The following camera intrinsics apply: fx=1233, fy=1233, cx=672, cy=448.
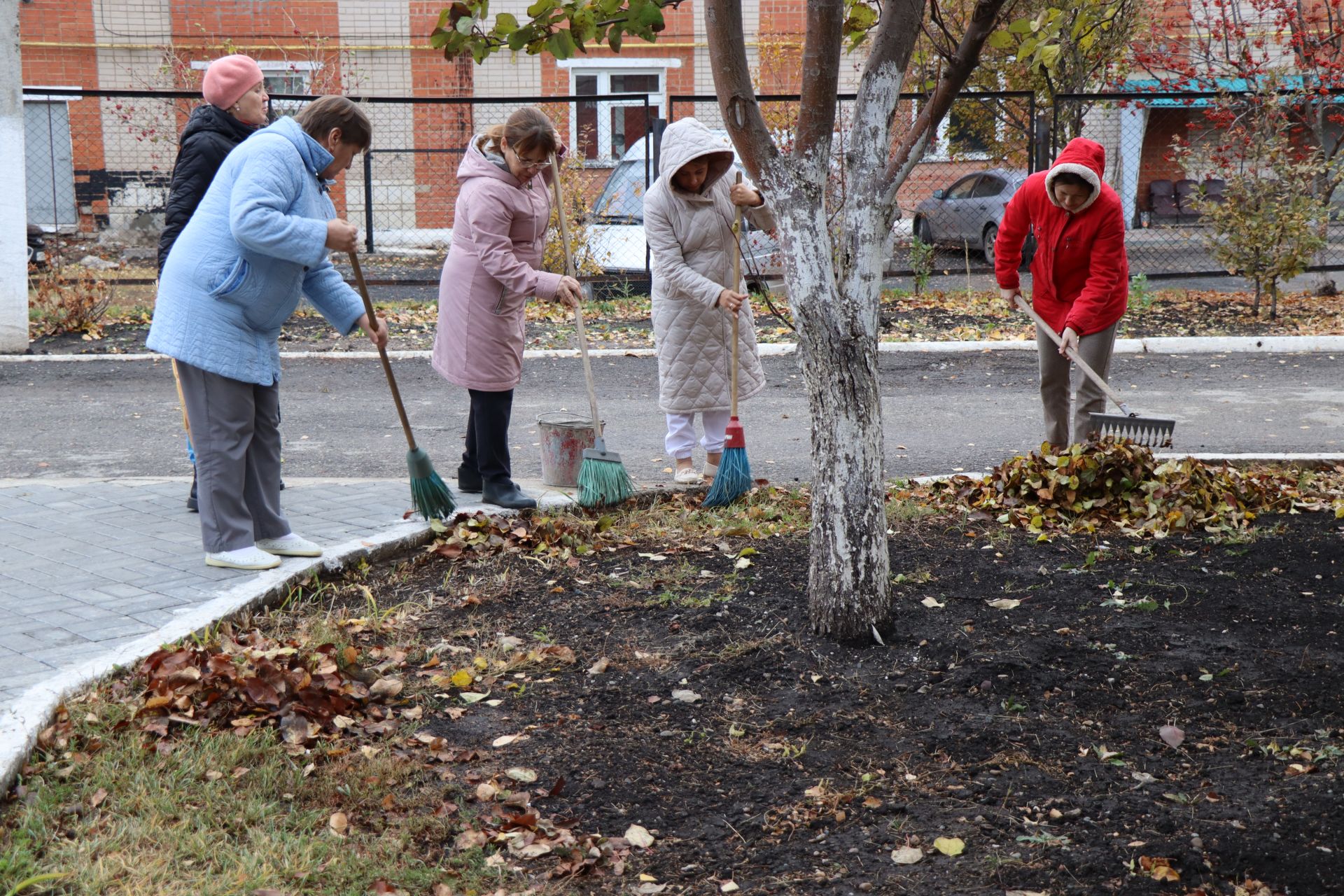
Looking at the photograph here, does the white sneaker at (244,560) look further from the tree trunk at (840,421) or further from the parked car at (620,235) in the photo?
the parked car at (620,235)

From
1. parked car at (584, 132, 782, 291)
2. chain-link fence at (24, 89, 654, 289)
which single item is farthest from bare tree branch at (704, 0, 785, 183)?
chain-link fence at (24, 89, 654, 289)

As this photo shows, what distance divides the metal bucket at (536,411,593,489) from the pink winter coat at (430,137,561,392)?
0.43m

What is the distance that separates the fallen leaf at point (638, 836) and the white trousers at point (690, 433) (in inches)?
134

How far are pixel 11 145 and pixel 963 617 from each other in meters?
9.63

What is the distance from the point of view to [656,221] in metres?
5.89

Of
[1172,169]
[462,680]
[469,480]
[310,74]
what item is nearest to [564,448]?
[469,480]

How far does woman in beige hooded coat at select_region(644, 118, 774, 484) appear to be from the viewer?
225 inches

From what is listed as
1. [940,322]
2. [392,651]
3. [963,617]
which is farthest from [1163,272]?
[392,651]

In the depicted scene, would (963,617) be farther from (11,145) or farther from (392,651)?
(11,145)

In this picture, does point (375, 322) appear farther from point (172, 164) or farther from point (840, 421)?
point (172, 164)

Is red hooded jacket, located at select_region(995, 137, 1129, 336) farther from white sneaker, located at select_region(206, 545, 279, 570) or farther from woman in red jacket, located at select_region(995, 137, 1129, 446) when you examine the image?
white sneaker, located at select_region(206, 545, 279, 570)

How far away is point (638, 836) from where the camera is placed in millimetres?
2871

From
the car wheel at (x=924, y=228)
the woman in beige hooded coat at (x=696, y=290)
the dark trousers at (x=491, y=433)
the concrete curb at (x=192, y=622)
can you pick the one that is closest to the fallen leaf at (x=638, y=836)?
the concrete curb at (x=192, y=622)

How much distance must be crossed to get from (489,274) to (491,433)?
72 centimetres
